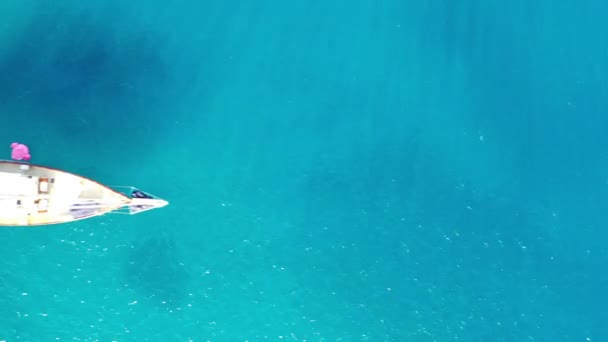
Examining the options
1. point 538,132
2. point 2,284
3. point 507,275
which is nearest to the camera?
point 2,284

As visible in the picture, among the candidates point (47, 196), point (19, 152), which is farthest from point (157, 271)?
point (19, 152)

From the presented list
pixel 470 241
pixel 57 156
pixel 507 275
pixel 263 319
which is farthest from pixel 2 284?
pixel 507 275

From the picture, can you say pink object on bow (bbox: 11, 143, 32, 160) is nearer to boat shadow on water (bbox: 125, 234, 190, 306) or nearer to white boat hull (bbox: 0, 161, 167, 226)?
white boat hull (bbox: 0, 161, 167, 226)

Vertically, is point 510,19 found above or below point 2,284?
above

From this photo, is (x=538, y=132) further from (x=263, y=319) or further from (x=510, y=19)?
(x=263, y=319)

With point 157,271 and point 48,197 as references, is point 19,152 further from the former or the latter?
point 157,271

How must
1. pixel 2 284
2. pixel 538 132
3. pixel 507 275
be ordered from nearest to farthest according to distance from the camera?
pixel 2 284 → pixel 507 275 → pixel 538 132

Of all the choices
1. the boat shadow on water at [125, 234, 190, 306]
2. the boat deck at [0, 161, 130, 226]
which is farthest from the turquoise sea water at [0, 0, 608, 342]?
the boat deck at [0, 161, 130, 226]
